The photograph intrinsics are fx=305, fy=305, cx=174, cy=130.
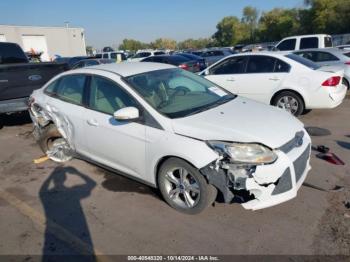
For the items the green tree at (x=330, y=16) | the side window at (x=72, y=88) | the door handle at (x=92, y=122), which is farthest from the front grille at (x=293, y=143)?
the green tree at (x=330, y=16)

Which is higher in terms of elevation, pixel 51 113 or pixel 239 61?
pixel 239 61

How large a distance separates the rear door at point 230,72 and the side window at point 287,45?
6.30 meters

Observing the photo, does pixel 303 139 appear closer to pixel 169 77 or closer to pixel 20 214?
pixel 169 77

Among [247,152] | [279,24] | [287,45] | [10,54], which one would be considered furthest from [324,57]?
[279,24]

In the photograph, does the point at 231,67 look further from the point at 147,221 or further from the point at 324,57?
the point at 147,221

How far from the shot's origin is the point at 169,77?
432 cm

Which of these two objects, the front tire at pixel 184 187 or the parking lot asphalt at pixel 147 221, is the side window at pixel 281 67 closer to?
the parking lot asphalt at pixel 147 221

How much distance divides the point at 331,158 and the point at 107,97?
3.42 m

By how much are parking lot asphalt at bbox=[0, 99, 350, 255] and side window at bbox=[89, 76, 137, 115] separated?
43.9 inches

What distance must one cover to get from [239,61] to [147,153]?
191 inches

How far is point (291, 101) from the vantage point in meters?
6.88

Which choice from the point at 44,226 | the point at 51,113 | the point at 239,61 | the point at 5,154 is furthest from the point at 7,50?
the point at 44,226

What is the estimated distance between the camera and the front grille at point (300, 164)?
3146 millimetres

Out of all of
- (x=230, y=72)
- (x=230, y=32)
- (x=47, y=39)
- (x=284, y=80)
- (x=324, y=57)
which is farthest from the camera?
(x=230, y=32)
